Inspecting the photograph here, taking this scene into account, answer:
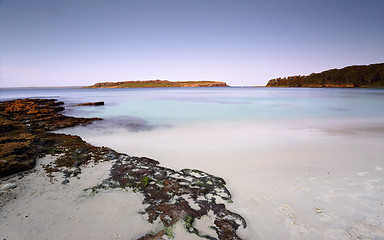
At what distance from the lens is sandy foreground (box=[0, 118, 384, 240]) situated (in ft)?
8.23

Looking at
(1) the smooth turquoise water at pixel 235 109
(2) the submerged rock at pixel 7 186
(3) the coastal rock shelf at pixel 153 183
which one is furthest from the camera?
(1) the smooth turquoise water at pixel 235 109

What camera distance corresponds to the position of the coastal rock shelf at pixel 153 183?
2619 mm

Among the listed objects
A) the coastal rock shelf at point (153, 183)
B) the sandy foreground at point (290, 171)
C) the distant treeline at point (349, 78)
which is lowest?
the sandy foreground at point (290, 171)

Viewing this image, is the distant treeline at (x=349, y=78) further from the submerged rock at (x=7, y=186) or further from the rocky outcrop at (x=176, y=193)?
the submerged rock at (x=7, y=186)

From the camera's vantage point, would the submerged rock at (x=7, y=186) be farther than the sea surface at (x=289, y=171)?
Yes

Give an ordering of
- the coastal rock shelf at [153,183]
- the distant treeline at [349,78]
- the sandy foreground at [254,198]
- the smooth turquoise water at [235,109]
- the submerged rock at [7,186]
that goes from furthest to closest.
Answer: the distant treeline at [349,78], the smooth turquoise water at [235,109], the submerged rock at [7,186], the coastal rock shelf at [153,183], the sandy foreground at [254,198]

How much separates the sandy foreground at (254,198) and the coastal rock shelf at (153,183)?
0.38 ft

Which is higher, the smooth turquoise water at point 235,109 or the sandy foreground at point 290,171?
the smooth turquoise water at point 235,109

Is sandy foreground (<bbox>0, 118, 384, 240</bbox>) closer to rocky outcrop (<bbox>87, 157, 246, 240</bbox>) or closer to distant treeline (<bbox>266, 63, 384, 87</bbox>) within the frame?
rocky outcrop (<bbox>87, 157, 246, 240</bbox>)

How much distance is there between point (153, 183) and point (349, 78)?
385 feet

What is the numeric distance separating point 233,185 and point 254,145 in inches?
121

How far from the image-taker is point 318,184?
371cm

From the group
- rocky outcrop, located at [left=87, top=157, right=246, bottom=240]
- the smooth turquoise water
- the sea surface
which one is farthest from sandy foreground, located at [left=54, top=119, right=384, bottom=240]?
the smooth turquoise water

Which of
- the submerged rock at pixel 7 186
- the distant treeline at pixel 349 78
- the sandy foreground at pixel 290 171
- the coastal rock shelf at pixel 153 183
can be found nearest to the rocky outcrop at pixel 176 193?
the coastal rock shelf at pixel 153 183
